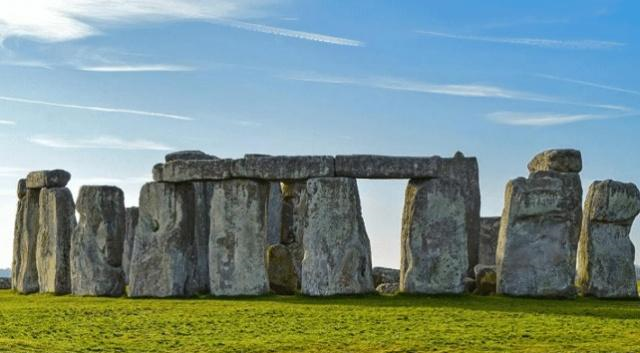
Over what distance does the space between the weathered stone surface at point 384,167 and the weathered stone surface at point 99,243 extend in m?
5.76

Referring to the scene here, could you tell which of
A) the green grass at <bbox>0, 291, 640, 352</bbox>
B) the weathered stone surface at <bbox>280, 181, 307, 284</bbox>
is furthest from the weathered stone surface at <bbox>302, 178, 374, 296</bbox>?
the weathered stone surface at <bbox>280, 181, 307, 284</bbox>

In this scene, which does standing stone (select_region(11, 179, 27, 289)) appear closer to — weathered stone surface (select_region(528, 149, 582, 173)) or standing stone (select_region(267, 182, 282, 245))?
standing stone (select_region(267, 182, 282, 245))

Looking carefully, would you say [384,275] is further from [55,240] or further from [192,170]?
[55,240]

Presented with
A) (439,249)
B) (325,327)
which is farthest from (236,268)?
(325,327)

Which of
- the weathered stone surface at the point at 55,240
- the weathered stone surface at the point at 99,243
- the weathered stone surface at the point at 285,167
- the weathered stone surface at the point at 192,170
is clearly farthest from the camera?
the weathered stone surface at the point at 55,240

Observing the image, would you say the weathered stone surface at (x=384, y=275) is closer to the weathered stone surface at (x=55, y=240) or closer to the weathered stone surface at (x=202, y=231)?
the weathered stone surface at (x=202, y=231)

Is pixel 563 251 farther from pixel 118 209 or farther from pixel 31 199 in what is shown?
pixel 31 199

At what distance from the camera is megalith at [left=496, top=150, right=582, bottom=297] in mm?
23188

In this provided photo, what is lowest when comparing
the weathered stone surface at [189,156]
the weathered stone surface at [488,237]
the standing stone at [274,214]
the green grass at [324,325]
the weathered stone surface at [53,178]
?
the green grass at [324,325]

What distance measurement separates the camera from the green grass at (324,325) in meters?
16.0

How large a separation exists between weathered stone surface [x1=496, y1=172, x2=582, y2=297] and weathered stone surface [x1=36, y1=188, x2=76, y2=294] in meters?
11.0

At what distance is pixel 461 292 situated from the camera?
23469 millimetres

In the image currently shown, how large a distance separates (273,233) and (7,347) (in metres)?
13.9

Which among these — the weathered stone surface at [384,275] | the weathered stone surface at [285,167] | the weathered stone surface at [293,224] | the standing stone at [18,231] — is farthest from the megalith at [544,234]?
the standing stone at [18,231]
